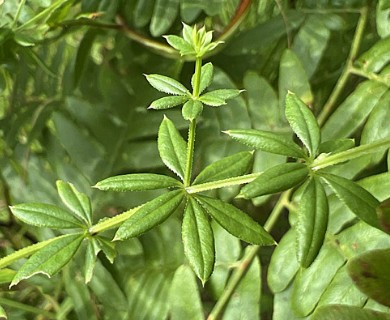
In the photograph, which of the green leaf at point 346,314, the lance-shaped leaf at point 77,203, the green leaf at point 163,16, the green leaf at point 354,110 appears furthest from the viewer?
the green leaf at point 163,16

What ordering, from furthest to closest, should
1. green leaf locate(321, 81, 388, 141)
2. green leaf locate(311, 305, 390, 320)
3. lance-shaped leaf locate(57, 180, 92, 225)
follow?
green leaf locate(321, 81, 388, 141) → lance-shaped leaf locate(57, 180, 92, 225) → green leaf locate(311, 305, 390, 320)

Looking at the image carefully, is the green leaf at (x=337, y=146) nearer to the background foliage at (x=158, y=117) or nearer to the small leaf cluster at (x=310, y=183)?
the small leaf cluster at (x=310, y=183)

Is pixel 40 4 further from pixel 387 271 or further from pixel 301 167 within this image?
pixel 387 271

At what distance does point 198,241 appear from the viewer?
0.55 m

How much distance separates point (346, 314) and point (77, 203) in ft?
0.95

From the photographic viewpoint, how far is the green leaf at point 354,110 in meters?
0.75

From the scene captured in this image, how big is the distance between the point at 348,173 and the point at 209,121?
223 mm

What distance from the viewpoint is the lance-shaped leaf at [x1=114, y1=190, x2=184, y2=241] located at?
1.77 feet

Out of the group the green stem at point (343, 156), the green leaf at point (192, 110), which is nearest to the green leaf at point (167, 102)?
the green leaf at point (192, 110)

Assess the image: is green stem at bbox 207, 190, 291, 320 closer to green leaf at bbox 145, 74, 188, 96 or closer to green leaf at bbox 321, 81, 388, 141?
green leaf at bbox 321, 81, 388, 141

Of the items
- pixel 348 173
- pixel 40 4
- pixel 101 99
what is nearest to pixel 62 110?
pixel 101 99

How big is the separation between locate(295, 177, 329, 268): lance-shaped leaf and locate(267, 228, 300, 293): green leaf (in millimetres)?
170

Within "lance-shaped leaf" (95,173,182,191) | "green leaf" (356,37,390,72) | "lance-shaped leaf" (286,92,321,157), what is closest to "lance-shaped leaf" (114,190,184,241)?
"lance-shaped leaf" (95,173,182,191)

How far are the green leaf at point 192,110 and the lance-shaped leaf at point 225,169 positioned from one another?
0.20 ft
